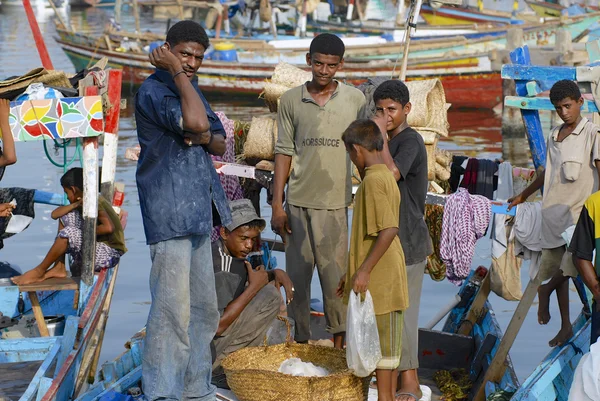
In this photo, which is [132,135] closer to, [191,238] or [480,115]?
[480,115]

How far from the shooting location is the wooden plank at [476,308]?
7051 millimetres

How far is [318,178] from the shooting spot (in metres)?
5.86

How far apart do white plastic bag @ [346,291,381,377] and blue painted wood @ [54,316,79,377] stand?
194cm

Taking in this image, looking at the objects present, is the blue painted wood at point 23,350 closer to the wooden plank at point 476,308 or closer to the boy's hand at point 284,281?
the boy's hand at point 284,281

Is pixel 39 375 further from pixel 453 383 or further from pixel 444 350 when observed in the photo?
pixel 444 350

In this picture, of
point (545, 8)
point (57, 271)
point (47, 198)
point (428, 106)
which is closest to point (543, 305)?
point (428, 106)

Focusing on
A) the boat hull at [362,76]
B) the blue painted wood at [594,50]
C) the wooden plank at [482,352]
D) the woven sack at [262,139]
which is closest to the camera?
the wooden plank at [482,352]

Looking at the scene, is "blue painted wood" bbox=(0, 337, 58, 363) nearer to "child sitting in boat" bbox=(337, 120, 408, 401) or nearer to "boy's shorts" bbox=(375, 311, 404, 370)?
"child sitting in boat" bbox=(337, 120, 408, 401)

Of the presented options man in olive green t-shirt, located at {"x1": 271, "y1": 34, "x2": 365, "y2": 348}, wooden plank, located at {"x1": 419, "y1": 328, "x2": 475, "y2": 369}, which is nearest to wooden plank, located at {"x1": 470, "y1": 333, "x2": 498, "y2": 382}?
wooden plank, located at {"x1": 419, "y1": 328, "x2": 475, "y2": 369}

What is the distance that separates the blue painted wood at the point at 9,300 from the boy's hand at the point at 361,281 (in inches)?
114

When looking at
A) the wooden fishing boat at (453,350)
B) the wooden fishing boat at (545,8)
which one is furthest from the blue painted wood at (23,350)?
the wooden fishing boat at (545,8)

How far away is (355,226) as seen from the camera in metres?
5.10

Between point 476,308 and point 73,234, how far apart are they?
2.81 metres

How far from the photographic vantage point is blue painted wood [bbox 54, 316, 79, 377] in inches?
239
